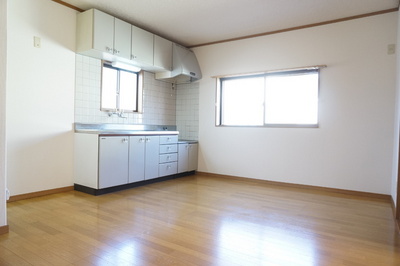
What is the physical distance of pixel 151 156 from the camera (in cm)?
417

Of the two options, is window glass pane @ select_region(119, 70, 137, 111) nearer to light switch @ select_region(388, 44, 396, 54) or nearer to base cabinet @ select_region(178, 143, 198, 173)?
base cabinet @ select_region(178, 143, 198, 173)

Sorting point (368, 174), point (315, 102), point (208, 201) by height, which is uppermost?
point (315, 102)

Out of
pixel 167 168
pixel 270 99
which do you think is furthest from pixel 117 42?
pixel 270 99

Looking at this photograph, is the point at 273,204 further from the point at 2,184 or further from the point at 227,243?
the point at 2,184

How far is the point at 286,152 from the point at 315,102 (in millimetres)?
891

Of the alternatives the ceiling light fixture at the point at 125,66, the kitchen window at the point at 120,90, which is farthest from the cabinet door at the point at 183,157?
the ceiling light fixture at the point at 125,66

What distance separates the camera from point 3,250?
1871mm

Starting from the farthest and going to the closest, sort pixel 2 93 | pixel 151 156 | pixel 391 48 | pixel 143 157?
pixel 151 156 → pixel 143 157 → pixel 391 48 → pixel 2 93

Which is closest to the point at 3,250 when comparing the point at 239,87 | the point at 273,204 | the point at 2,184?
the point at 2,184

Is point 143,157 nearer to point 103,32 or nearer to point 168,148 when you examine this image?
point 168,148

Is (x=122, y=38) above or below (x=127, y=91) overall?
above

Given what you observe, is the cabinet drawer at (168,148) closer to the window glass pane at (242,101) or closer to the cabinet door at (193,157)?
the cabinet door at (193,157)

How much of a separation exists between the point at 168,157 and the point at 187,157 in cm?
54

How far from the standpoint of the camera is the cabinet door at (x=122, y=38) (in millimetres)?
3770
